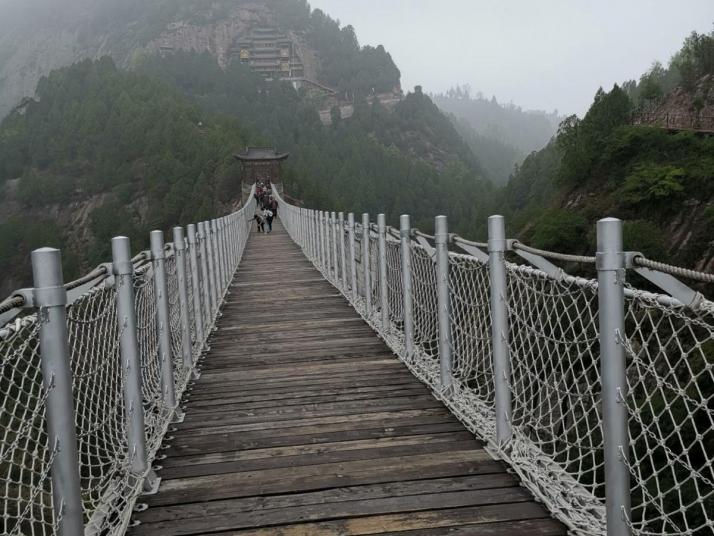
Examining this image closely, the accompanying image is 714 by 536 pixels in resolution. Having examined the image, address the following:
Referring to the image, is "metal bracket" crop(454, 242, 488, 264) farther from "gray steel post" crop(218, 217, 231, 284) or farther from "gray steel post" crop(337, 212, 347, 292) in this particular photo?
"gray steel post" crop(218, 217, 231, 284)

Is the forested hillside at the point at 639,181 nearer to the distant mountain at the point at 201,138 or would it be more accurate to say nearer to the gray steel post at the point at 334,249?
the gray steel post at the point at 334,249

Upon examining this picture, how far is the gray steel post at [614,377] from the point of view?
1.99m

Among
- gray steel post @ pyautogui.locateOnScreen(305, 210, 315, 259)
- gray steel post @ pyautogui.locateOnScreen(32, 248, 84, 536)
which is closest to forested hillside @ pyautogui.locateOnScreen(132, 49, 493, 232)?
gray steel post @ pyautogui.locateOnScreen(305, 210, 315, 259)

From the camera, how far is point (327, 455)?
3.10 m

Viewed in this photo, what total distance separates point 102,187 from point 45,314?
83.3 metres

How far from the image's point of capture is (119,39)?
512 ft

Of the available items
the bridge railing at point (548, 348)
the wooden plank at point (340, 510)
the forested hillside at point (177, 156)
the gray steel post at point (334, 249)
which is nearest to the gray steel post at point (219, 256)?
the gray steel post at point (334, 249)

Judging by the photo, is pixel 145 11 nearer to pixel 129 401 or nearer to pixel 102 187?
pixel 102 187

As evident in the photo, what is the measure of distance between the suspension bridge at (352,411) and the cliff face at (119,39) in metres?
138

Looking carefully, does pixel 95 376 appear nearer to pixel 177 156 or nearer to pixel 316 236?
pixel 316 236

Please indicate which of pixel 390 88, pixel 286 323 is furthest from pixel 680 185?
pixel 390 88

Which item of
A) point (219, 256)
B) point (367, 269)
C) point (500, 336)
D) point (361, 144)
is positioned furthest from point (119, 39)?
point (500, 336)

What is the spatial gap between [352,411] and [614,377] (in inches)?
77.3

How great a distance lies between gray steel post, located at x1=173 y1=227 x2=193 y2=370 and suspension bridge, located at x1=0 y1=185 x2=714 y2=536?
2cm
